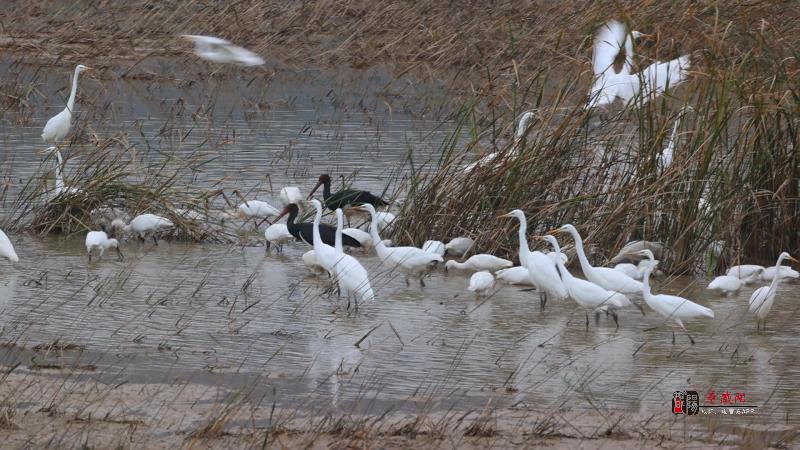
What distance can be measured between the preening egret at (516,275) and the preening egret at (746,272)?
133 centimetres

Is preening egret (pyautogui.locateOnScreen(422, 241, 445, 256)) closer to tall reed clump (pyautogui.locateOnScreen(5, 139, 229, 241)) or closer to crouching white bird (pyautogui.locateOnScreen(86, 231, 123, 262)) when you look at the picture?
tall reed clump (pyautogui.locateOnScreen(5, 139, 229, 241))

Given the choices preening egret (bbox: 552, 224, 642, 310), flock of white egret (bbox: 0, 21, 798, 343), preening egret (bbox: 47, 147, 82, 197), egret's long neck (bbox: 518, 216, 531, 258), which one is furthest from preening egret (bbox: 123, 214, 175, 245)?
preening egret (bbox: 552, 224, 642, 310)

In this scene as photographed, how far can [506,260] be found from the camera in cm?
864

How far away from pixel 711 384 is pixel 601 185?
113 inches

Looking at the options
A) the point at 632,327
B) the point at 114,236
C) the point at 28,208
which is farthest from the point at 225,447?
the point at 28,208

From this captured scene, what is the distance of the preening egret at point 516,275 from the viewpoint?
8.06m

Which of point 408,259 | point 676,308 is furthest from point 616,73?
point 676,308

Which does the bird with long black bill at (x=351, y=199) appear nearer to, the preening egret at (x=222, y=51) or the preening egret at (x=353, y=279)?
the preening egret at (x=222, y=51)

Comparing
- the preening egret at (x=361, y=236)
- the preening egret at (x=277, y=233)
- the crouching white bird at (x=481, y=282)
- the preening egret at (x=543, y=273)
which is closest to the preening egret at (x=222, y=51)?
the preening egret at (x=277, y=233)

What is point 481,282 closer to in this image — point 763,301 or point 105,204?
point 763,301

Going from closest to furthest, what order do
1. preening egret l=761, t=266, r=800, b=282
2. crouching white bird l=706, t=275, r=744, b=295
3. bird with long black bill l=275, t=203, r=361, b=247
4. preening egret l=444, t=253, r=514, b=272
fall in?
crouching white bird l=706, t=275, r=744, b=295 < preening egret l=761, t=266, r=800, b=282 < preening egret l=444, t=253, r=514, b=272 < bird with long black bill l=275, t=203, r=361, b=247

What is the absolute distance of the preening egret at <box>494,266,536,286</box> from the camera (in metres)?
8.06

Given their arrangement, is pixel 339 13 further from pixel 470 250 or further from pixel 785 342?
pixel 785 342

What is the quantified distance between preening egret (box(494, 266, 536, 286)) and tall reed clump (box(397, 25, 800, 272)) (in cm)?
66
